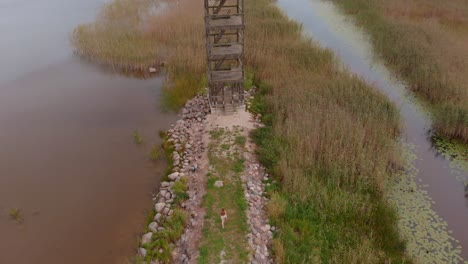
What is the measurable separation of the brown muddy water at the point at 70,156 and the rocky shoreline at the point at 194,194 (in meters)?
0.86

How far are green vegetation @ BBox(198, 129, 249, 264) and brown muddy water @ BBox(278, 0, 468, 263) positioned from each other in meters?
5.41

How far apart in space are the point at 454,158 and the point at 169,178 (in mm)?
12026

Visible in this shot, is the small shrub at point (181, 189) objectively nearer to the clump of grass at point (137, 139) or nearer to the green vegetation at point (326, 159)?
the green vegetation at point (326, 159)

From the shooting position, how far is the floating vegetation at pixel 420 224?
10.8m

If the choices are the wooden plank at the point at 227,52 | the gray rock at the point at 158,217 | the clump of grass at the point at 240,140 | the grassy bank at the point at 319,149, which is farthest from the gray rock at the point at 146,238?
the wooden plank at the point at 227,52

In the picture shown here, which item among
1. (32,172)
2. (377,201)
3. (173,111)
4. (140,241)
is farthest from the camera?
(173,111)

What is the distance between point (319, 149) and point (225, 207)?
468 centimetres

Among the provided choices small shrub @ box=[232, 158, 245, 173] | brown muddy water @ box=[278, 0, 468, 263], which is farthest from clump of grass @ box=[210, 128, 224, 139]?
brown muddy water @ box=[278, 0, 468, 263]

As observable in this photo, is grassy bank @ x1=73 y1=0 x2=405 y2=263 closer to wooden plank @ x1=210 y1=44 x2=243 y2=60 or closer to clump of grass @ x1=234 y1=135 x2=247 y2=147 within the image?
clump of grass @ x1=234 y1=135 x2=247 y2=147

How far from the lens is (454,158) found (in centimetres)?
1521

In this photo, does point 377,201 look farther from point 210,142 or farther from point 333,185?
point 210,142

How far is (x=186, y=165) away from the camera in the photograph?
46.0 ft

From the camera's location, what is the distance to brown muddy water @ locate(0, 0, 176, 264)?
11.7m

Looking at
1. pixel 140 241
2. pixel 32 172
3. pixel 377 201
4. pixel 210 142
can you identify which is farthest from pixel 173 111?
pixel 377 201
